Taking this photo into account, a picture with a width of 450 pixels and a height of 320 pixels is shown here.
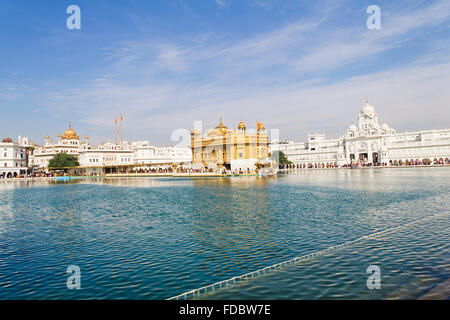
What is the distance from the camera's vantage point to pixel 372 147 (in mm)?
100625

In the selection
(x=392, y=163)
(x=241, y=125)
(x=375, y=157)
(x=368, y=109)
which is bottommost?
(x=392, y=163)

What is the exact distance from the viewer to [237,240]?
39.6 ft

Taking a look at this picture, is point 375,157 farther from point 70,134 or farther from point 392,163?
point 70,134

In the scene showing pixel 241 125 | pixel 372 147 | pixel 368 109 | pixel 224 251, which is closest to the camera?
pixel 224 251

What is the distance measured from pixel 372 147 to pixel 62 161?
8717cm

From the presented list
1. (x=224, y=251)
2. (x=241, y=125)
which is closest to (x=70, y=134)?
(x=241, y=125)

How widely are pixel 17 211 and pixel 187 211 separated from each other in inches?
425

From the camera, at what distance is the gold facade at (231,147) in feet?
233

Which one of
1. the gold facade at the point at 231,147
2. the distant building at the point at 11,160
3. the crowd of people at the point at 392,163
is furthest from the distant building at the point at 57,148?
the crowd of people at the point at 392,163

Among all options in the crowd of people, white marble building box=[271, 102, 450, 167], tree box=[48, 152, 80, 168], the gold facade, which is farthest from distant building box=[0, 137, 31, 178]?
white marble building box=[271, 102, 450, 167]

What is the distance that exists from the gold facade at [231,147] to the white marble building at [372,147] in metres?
37.1
